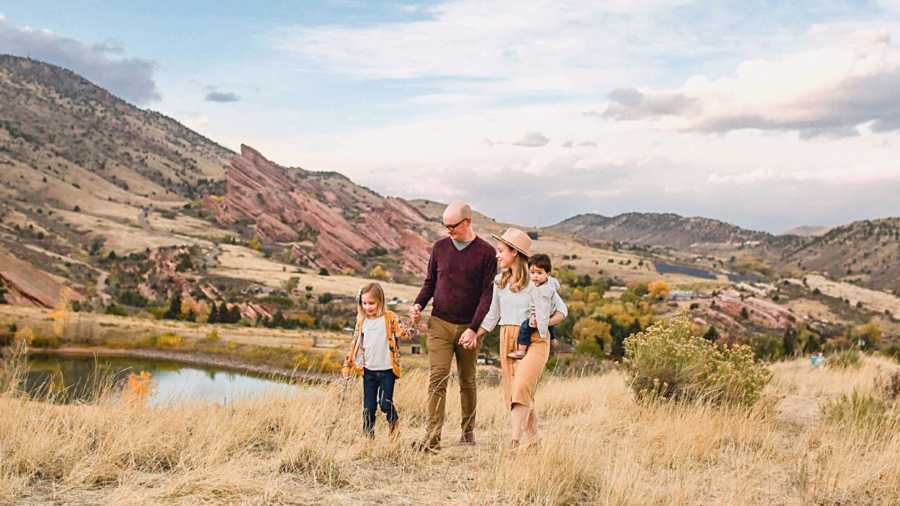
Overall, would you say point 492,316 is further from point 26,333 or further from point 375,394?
point 26,333

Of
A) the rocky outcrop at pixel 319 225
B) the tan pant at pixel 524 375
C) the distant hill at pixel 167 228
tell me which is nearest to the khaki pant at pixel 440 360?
the tan pant at pixel 524 375

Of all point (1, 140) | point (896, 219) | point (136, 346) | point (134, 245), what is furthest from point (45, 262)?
point (896, 219)

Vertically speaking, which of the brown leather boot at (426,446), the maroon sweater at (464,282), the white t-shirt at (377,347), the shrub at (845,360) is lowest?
the shrub at (845,360)

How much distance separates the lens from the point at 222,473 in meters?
5.01

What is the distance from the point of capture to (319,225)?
142625 millimetres

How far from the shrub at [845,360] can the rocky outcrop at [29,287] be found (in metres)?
67.2

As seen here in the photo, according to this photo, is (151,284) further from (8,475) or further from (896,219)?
(896,219)

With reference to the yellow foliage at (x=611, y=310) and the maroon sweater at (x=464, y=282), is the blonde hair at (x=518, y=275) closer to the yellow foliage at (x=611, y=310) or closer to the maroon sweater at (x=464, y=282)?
the maroon sweater at (x=464, y=282)

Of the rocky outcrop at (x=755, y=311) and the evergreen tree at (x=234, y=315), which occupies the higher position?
the rocky outcrop at (x=755, y=311)

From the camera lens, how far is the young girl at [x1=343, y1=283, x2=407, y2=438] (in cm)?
657

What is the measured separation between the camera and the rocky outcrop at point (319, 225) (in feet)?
427

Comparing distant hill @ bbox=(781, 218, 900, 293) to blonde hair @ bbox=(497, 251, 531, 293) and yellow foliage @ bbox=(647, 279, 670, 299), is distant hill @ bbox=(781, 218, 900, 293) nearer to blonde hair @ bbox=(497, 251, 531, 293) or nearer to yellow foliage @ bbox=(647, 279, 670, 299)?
yellow foliage @ bbox=(647, 279, 670, 299)

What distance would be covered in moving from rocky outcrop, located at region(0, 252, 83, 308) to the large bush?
224 feet

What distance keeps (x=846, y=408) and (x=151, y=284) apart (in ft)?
286
